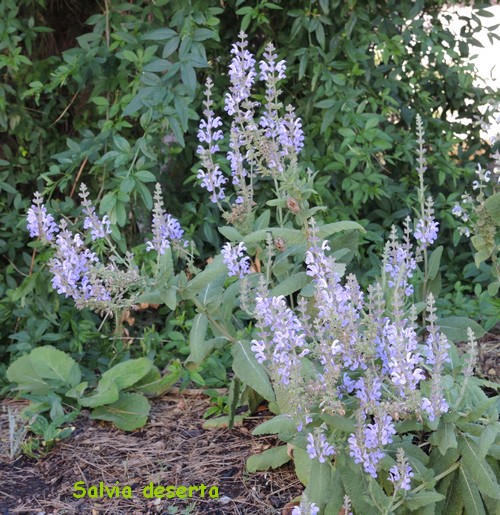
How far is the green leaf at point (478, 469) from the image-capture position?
2.47 meters

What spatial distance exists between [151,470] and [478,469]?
4.13 feet

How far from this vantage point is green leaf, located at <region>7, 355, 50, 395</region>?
368cm

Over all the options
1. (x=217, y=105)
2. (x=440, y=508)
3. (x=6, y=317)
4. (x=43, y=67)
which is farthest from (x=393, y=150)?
(x=440, y=508)

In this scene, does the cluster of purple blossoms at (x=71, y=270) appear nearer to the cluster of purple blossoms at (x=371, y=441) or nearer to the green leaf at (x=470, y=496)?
the cluster of purple blossoms at (x=371, y=441)

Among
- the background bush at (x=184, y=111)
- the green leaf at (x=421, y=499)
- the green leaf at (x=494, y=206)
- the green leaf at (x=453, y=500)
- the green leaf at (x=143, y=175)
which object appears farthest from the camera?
the background bush at (x=184, y=111)

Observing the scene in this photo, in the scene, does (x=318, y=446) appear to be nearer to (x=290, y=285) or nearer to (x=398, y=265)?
(x=290, y=285)

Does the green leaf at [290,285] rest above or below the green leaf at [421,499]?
above

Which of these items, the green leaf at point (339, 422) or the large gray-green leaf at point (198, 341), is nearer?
the green leaf at point (339, 422)

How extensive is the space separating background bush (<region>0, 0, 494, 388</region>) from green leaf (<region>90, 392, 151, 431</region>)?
594 mm

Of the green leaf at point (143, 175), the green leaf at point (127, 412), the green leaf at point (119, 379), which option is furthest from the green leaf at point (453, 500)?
the green leaf at point (143, 175)

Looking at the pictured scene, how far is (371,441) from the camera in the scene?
2.39m

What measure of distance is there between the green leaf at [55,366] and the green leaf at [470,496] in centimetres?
177

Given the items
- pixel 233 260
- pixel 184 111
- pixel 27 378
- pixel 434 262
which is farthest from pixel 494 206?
pixel 27 378

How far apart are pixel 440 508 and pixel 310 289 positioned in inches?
31.8
